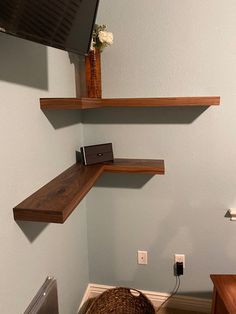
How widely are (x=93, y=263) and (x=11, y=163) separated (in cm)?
129

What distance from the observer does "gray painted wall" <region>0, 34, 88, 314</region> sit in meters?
0.93

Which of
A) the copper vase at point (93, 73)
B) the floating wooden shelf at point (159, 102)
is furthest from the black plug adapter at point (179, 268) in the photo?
the copper vase at point (93, 73)

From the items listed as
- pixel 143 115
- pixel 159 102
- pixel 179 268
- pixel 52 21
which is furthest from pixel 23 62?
pixel 179 268

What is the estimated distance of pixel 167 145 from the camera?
169 cm

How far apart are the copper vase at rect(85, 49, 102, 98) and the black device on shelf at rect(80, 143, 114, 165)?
0.32m

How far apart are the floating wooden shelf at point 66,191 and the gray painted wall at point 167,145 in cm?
19

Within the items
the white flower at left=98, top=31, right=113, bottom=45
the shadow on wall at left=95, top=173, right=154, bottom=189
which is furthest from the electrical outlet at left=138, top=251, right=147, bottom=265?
the white flower at left=98, top=31, right=113, bottom=45

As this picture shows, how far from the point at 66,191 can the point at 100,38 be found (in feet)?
2.89

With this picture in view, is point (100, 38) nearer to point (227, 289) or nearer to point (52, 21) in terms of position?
point (52, 21)

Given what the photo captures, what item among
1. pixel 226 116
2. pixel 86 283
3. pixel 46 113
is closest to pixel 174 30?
pixel 226 116

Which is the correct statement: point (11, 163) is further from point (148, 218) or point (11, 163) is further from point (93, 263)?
point (93, 263)

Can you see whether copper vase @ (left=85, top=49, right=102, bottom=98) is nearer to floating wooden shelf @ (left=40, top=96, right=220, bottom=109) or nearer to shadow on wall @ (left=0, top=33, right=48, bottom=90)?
floating wooden shelf @ (left=40, top=96, right=220, bottom=109)

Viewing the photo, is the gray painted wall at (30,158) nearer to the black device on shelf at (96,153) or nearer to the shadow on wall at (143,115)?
the black device on shelf at (96,153)

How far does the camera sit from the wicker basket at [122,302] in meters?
1.75
